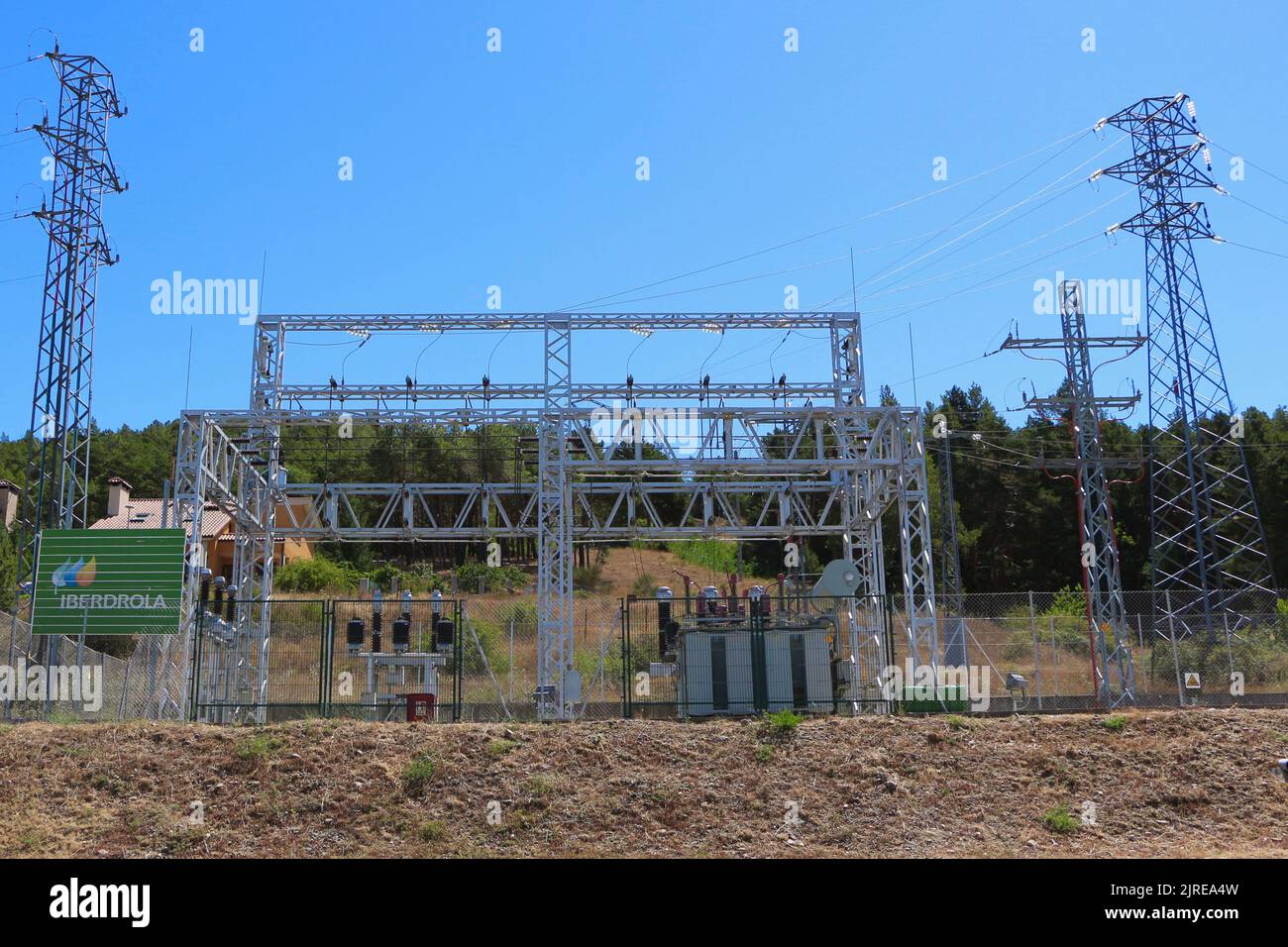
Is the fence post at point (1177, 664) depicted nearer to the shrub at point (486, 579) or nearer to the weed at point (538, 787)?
the weed at point (538, 787)

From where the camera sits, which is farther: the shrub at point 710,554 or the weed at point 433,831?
the shrub at point 710,554

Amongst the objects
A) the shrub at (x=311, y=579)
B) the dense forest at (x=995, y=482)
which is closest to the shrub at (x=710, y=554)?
the dense forest at (x=995, y=482)

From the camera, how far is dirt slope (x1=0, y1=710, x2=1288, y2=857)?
15.8m

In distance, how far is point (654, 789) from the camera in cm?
1714

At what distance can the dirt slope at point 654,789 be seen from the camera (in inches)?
621

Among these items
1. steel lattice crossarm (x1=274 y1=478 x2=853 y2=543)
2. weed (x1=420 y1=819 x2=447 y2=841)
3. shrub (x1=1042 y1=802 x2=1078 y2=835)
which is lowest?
shrub (x1=1042 y1=802 x2=1078 y2=835)

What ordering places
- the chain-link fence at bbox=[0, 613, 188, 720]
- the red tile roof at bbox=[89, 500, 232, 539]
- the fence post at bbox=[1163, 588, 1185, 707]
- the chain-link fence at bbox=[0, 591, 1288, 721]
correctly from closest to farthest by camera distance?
1. the chain-link fence at bbox=[0, 591, 1288, 721]
2. the chain-link fence at bbox=[0, 613, 188, 720]
3. the fence post at bbox=[1163, 588, 1185, 707]
4. the red tile roof at bbox=[89, 500, 232, 539]

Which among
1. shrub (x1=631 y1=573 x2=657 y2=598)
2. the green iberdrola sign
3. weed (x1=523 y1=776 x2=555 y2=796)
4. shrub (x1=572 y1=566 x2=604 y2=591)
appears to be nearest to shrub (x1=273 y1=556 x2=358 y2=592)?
shrub (x1=572 y1=566 x2=604 y2=591)

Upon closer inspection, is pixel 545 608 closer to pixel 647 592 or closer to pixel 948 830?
pixel 948 830

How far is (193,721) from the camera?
2073 cm

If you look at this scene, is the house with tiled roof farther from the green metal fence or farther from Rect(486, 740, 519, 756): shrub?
Rect(486, 740, 519, 756): shrub

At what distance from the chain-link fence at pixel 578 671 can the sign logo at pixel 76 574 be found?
1.26 metres

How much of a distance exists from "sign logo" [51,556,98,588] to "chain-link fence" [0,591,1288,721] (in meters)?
1.26
